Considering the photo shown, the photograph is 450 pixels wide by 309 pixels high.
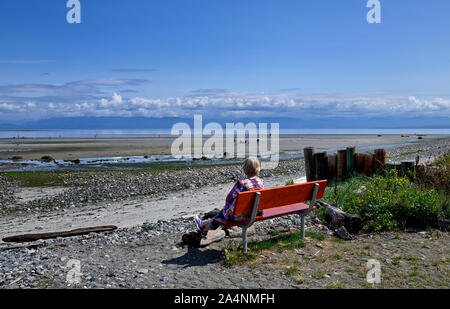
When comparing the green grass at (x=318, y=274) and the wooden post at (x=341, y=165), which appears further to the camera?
the wooden post at (x=341, y=165)

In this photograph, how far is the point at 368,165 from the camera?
1320cm

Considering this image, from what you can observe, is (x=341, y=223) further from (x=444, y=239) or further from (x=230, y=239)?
(x=230, y=239)

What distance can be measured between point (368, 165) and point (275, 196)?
766 centimetres

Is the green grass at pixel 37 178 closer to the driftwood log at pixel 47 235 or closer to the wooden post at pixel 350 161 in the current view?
the driftwood log at pixel 47 235

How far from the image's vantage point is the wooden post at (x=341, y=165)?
13.0 m

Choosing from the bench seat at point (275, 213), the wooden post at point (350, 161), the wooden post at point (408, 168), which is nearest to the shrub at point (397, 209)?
the bench seat at point (275, 213)

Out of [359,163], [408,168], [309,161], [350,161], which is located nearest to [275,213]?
[309,161]

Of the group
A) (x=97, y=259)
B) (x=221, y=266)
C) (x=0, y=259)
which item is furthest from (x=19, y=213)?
(x=221, y=266)

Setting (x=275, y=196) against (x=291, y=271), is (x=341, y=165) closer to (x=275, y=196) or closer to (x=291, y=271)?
(x=275, y=196)

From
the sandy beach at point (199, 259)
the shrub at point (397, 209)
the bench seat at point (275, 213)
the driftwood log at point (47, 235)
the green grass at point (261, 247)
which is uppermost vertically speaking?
the bench seat at point (275, 213)

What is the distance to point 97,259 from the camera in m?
6.85

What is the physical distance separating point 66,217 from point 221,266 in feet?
30.1

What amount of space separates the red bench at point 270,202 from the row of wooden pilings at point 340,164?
5.26 metres

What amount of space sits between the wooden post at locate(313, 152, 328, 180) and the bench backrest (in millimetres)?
5310
